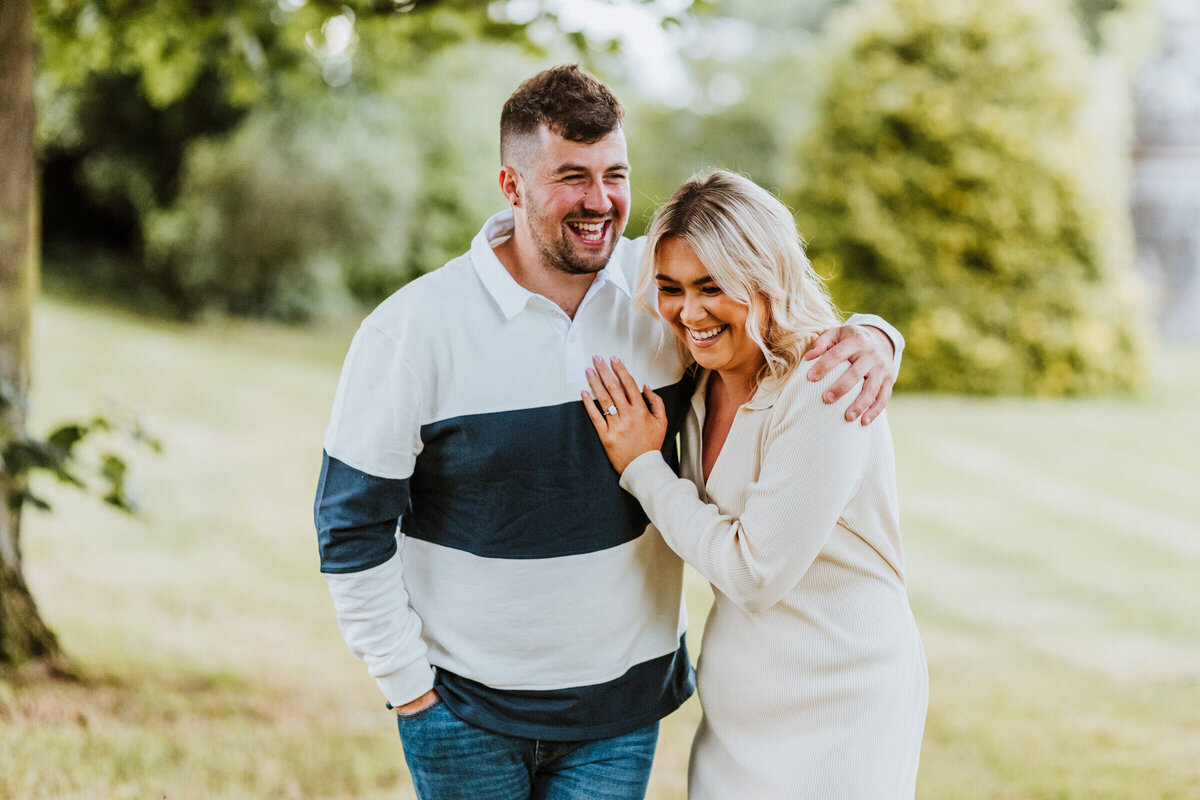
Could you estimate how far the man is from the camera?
5.65 feet

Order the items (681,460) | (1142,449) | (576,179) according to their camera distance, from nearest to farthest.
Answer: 1. (576,179)
2. (681,460)
3. (1142,449)

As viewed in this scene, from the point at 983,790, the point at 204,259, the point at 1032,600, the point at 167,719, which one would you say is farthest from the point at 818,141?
the point at 167,719

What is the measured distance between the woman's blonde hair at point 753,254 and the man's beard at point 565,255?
7cm

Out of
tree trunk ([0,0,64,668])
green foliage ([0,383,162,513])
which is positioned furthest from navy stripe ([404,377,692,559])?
tree trunk ([0,0,64,668])

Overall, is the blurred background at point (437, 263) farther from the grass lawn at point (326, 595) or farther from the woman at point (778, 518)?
the woman at point (778, 518)

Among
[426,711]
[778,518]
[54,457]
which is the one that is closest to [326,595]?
[54,457]

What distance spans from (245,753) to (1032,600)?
4.60m

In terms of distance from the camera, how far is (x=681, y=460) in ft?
6.36

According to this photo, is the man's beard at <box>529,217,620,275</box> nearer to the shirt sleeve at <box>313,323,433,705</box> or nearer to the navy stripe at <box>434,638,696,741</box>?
the shirt sleeve at <box>313,323,433,705</box>

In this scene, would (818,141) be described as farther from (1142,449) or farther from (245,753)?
(245,753)

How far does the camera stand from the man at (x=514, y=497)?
67.8 inches

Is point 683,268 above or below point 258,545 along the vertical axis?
above

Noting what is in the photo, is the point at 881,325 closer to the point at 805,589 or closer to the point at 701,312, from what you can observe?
the point at 701,312

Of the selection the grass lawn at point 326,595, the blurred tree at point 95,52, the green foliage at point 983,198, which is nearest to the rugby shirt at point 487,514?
the grass lawn at point 326,595
